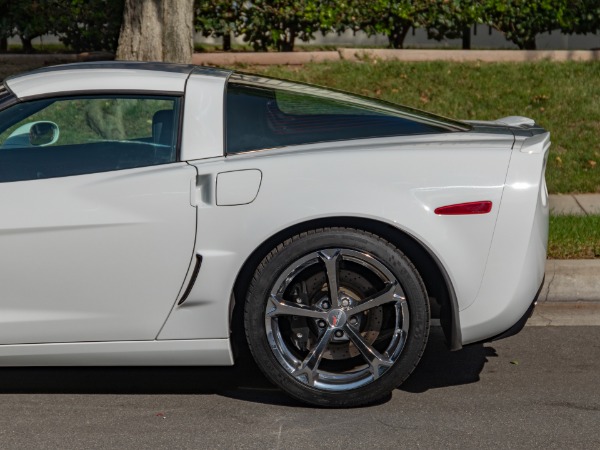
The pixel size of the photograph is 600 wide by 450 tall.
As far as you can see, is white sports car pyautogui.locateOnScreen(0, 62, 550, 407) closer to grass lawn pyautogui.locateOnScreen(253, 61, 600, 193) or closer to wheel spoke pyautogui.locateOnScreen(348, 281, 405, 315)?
wheel spoke pyautogui.locateOnScreen(348, 281, 405, 315)

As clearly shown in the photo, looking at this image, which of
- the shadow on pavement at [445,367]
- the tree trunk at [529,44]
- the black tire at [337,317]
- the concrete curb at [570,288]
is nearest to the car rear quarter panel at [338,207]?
the black tire at [337,317]

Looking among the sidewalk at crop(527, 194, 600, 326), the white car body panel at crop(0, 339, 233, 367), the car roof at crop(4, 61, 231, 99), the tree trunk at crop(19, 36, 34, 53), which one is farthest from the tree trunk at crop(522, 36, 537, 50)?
the white car body panel at crop(0, 339, 233, 367)

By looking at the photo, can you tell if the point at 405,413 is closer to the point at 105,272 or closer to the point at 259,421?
the point at 259,421

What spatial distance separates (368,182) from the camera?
4.73 meters

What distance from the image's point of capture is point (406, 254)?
4793mm

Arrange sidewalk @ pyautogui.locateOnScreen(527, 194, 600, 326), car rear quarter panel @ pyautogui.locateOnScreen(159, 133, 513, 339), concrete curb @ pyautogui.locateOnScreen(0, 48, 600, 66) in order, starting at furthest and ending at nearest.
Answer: concrete curb @ pyautogui.locateOnScreen(0, 48, 600, 66) → sidewalk @ pyautogui.locateOnScreen(527, 194, 600, 326) → car rear quarter panel @ pyautogui.locateOnScreen(159, 133, 513, 339)

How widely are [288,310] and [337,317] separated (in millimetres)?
215

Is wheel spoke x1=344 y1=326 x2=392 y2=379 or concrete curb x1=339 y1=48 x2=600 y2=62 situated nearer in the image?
wheel spoke x1=344 y1=326 x2=392 y2=379

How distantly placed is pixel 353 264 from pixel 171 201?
2.69ft

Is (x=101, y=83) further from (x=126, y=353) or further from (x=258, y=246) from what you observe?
(x=126, y=353)

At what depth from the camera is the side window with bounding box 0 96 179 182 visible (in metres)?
4.84

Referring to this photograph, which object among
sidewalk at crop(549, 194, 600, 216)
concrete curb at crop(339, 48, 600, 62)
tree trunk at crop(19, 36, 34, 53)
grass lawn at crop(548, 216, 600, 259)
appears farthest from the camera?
tree trunk at crop(19, 36, 34, 53)

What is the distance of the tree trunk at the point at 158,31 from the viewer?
10.7 meters

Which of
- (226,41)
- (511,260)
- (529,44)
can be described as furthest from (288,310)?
(529,44)
